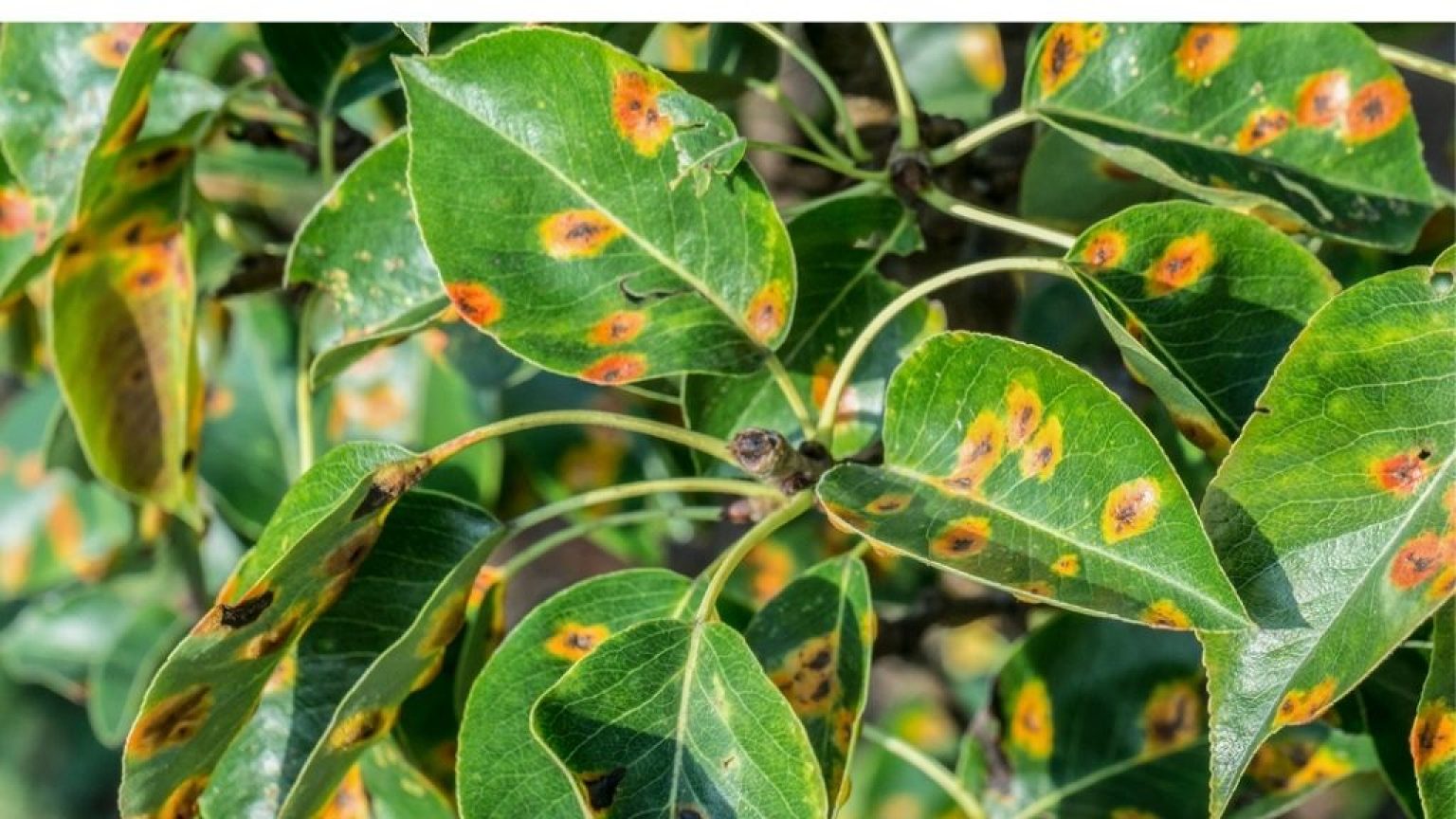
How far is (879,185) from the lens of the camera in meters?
0.88

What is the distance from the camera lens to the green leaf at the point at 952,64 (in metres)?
1.29

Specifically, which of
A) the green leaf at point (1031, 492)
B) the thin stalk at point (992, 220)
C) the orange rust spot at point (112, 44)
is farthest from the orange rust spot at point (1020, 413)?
the orange rust spot at point (112, 44)

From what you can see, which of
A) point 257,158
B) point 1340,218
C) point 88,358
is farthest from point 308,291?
point 1340,218

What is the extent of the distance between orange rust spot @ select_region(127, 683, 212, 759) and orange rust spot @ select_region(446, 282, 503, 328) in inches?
7.5

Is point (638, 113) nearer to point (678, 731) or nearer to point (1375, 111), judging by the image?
point (678, 731)

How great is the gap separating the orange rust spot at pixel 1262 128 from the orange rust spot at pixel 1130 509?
0.29 meters

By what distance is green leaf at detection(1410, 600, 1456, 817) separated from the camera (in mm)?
670

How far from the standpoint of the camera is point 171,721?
0.69m

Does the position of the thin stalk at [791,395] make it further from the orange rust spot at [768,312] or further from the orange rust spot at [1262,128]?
the orange rust spot at [1262,128]

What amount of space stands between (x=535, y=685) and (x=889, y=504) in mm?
184

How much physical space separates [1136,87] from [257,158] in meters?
0.70

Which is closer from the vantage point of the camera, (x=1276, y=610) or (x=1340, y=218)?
(x=1276, y=610)
